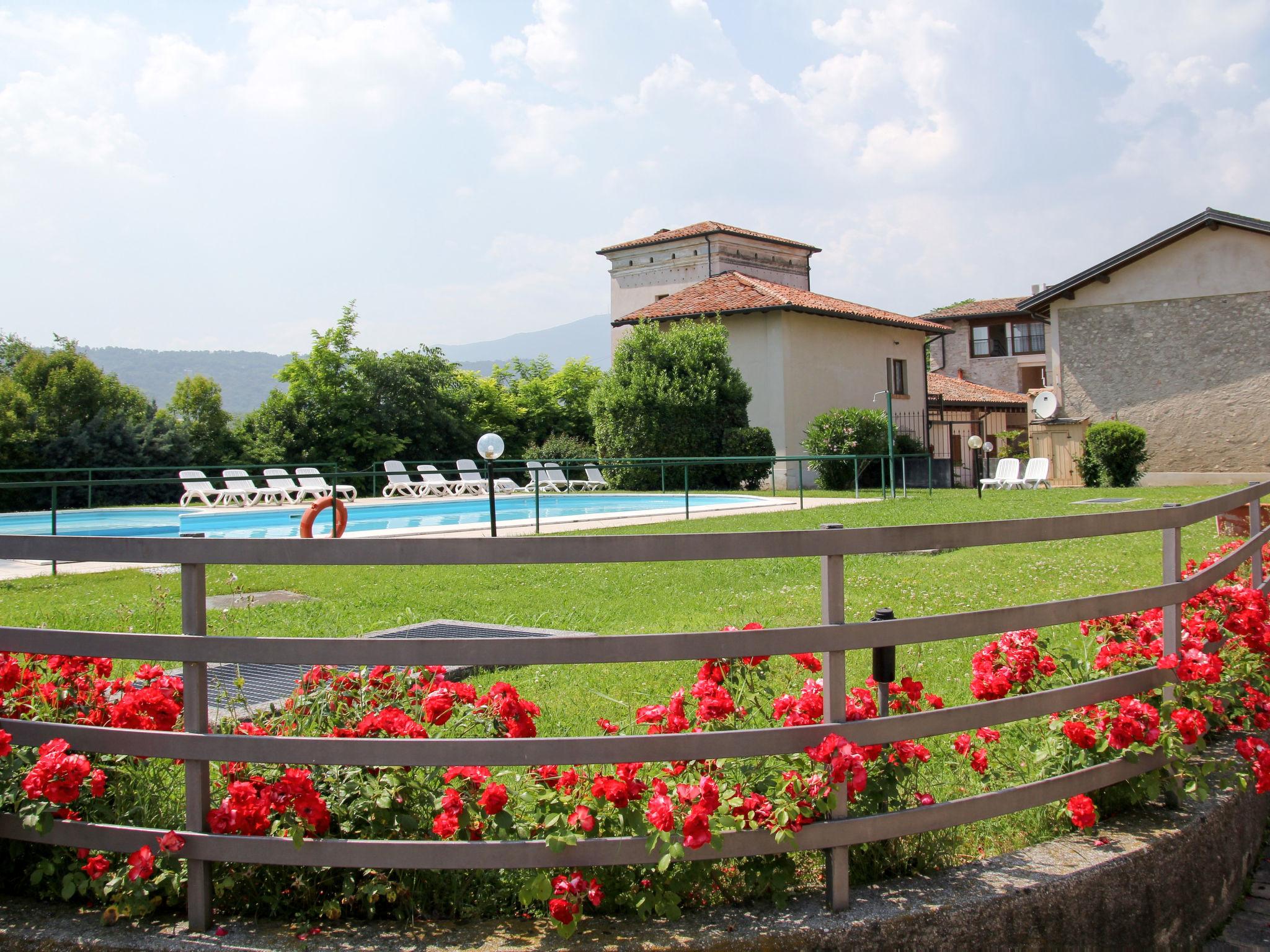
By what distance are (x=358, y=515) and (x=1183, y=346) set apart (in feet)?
68.9

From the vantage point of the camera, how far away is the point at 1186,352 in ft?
84.7

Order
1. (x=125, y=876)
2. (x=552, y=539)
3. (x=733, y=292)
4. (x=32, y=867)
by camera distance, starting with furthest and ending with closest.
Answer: (x=733, y=292), (x=32, y=867), (x=125, y=876), (x=552, y=539)

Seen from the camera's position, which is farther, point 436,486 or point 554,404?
point 554,404

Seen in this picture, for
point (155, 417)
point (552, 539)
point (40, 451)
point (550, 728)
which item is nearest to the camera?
point (552, 539)

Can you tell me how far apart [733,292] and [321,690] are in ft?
94.7

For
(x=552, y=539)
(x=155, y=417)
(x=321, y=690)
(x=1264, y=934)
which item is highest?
(x=155, y=417)

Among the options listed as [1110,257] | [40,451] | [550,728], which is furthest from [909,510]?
[40,451]

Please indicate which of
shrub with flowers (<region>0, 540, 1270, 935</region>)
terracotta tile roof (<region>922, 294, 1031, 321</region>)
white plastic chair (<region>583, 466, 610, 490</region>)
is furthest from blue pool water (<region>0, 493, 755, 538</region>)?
terracotta tile roof (<region>922, 294, 1031, 321</region>)

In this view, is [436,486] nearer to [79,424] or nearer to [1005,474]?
[79,424]

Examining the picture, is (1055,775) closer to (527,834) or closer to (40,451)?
(527,834)

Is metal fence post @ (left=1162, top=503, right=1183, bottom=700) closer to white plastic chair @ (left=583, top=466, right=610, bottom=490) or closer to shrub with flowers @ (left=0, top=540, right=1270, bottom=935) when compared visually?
shrub with flowers @ (left=0, top=540, right=1270, bottom=935)

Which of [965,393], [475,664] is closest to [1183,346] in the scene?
[965,393]

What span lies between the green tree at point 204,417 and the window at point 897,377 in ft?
67.6

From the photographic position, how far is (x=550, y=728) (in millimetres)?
4113
